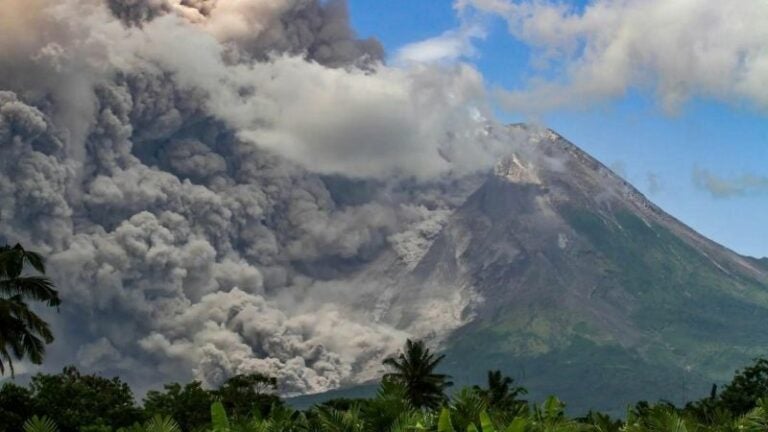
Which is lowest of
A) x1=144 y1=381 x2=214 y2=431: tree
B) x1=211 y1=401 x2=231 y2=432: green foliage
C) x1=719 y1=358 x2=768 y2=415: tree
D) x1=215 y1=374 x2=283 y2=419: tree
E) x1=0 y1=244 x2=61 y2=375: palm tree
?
x1=211 y1=401 x2=231 y2=432: green foliage

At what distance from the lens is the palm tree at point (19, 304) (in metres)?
31.2

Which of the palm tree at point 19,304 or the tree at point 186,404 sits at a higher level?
the tree at point 186,404

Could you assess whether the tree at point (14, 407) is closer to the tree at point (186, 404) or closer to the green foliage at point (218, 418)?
the tree at point (186, 404)

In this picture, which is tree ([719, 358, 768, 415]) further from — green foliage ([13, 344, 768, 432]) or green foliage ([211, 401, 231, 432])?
green foliage ([211, 401, 231, 432])

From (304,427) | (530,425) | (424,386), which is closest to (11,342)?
(304,427)

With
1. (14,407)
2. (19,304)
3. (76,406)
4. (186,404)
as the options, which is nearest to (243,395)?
(186,404)

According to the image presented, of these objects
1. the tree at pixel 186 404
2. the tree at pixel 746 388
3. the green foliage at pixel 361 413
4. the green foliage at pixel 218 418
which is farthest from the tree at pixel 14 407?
the tree at pixel 746 388

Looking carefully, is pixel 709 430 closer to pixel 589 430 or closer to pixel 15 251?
pixel 589 430

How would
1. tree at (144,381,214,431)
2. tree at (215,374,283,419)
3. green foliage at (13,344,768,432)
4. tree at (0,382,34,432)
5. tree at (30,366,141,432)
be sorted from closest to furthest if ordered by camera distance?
green foliage at (13,344,768,432)
tree at (0,382,34,432)
tree at (30,366,141,432)
tree at (144,381,214,431)
tree at (215,374,283,419)

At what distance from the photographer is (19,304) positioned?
31.4m

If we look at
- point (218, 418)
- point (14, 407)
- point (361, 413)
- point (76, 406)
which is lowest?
point (218, 418)

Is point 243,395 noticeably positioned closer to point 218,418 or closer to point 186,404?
point 186,404

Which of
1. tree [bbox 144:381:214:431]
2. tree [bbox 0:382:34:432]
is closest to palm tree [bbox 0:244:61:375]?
tree [bbox 0:382:34:432]

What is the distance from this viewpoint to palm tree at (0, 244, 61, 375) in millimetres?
31188
